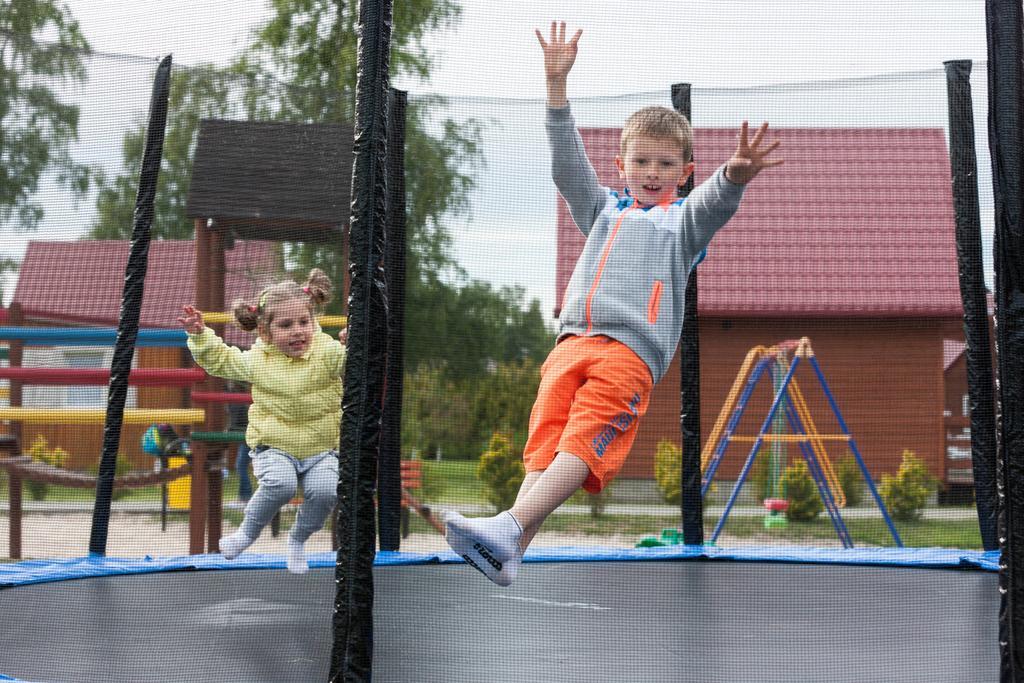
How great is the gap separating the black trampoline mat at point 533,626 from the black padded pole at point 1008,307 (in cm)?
35

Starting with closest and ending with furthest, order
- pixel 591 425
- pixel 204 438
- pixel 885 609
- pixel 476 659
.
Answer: pixel 591 425 < pixel 476 659 < pixel 885 609 < pixel 204 438

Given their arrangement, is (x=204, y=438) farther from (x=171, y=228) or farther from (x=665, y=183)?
(x=665, y=183)

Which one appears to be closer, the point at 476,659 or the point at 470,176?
the point at 476,659

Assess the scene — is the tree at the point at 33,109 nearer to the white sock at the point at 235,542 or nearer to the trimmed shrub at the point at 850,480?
the white sock at the point at 235,542

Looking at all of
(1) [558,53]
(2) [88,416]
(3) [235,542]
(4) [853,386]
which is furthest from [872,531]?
(1) [558,53]

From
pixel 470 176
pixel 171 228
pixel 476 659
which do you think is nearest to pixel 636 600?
pixel 476 659

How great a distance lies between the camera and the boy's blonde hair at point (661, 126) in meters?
1.91

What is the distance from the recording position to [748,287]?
4.10 m

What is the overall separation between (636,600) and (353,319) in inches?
58.3

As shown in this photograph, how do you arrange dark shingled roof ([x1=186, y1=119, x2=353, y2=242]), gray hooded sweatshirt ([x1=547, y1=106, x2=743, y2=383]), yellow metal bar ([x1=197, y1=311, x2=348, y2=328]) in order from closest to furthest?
1. gray hooded sweatshirt ([x1=547, y1=106, x2=743, y2=383])
2. yellow metal bar ([x1=197, y1=311, x2=348, y2=328])
3. dark shingled roof ([x1=186, y1=119, x2=353, y2=242])

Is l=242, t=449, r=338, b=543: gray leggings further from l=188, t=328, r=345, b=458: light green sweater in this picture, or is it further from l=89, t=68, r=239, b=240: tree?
l=89, t=68, r=239, b=240: tree

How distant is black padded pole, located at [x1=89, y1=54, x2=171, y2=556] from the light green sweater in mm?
753

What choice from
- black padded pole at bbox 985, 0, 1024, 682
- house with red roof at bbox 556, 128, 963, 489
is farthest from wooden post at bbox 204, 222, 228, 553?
black padded pole at bbox 985, 0, 1024, 682

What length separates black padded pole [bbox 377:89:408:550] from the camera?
3.66 meters
